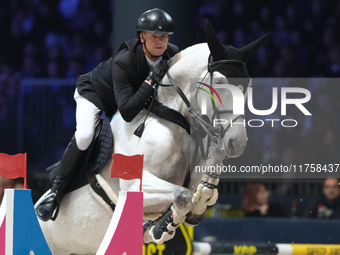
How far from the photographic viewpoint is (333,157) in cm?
566

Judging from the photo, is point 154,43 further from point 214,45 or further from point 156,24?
point 214,45

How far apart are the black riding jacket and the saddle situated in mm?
167

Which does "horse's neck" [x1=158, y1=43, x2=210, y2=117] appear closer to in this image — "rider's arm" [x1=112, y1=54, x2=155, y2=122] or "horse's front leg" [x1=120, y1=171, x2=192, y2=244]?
"rider's arm" [x1=112, y1=54, x2=155, y2=122]

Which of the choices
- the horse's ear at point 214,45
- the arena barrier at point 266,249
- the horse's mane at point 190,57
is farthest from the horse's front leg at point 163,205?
the arena barrier at point 266,249

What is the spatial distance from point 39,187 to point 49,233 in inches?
113

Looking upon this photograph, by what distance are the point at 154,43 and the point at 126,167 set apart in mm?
1091

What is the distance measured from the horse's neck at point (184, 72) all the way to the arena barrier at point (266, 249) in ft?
4.67

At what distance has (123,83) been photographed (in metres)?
4.39

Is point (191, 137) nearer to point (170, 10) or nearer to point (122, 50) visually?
point (122, 50)

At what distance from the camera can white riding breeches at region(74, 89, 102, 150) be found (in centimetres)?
464

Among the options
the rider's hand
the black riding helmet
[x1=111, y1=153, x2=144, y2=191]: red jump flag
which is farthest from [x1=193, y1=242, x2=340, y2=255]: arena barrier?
[x1=111, y1=153, x2=144, y2=191]: red jump flag

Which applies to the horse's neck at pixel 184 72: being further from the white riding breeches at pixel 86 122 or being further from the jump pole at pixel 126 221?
the jump pole at pixel 126 221

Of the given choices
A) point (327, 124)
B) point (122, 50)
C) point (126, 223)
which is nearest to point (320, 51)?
point (327, 124)

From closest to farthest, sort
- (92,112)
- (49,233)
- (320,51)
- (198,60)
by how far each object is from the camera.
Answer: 1. (198,60)
2. (92,112)
3. (49,233)
4. (320,51)
